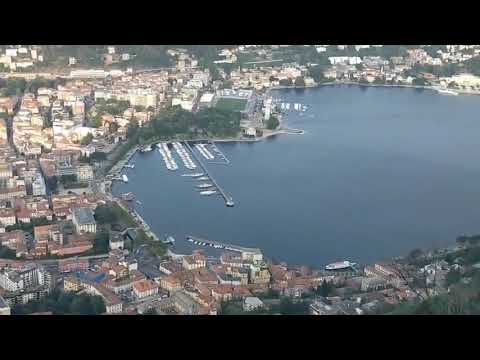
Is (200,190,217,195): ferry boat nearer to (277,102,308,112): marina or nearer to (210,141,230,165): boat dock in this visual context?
(210,141,230,165): boat dock

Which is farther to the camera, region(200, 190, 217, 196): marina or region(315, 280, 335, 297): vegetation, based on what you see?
region(200, 190, 217, 196): marina

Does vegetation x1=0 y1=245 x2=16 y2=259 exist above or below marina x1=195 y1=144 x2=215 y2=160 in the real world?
below

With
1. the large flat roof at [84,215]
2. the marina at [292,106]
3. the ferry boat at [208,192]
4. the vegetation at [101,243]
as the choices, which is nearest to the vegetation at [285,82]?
the marina at [292,106]

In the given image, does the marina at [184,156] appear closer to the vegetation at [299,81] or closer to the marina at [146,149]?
the marina at [146,149]

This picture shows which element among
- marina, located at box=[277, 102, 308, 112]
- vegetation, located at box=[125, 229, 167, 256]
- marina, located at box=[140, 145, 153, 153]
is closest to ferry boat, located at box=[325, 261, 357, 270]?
vegetation, located at box=[125, 229, 167, 256]

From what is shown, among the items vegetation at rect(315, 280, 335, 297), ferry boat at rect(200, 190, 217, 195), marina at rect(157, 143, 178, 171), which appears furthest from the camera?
marina at rect(157, 143, 178, 171)
